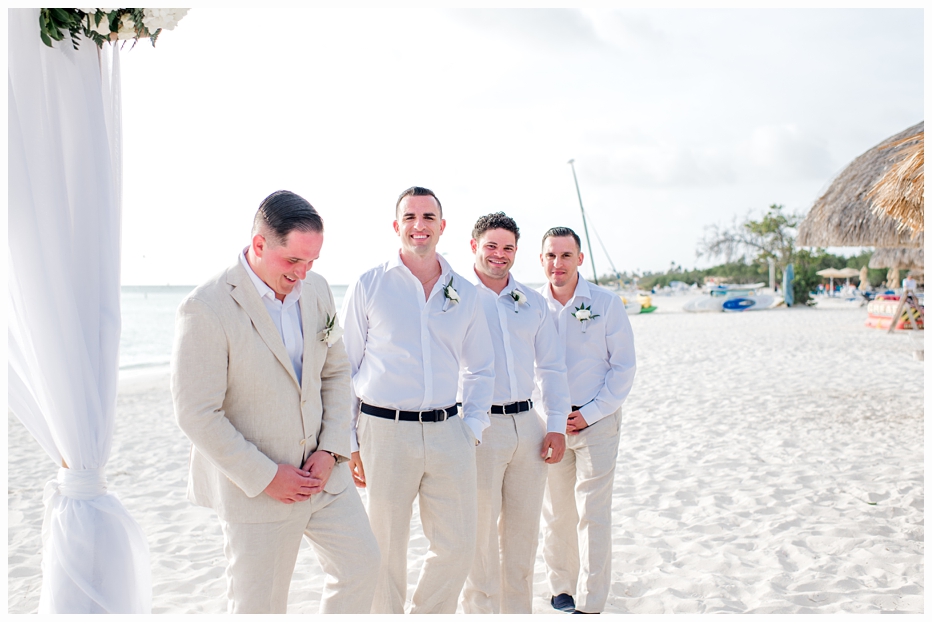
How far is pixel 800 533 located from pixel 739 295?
29.3 metres

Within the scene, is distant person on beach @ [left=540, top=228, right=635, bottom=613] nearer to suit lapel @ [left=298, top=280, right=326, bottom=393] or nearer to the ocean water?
suit lapel @ [left=298, top=280, right=326, bottom=393]

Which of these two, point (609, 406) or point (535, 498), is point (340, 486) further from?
point (609, 406)

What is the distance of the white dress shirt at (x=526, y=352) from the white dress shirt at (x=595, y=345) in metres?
0.17

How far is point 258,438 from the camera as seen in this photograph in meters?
2.64

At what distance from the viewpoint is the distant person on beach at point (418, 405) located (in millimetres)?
3162

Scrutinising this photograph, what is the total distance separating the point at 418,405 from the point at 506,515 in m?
0.86

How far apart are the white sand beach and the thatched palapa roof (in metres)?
2.23

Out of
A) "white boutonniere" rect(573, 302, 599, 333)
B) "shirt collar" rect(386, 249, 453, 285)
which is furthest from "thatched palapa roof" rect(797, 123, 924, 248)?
"shirt collar" rect(386, 249, 453, 285)

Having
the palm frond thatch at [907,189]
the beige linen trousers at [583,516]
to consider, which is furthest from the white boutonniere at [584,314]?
the palm frond thatch at [907,189]

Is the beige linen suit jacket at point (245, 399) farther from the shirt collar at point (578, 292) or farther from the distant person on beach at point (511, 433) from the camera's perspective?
the shirt collar at point (578, 292)

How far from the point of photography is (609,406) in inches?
151

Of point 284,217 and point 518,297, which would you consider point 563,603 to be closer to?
point 518,297

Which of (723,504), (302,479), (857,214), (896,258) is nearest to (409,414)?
(302,479)

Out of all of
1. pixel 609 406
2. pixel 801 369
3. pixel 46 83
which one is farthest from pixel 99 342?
pixel 801 369
